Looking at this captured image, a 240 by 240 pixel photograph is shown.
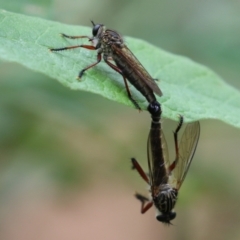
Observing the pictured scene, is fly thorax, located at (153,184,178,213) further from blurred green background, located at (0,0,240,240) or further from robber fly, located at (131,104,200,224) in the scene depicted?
blurred green background, located at (0,0,240,240)

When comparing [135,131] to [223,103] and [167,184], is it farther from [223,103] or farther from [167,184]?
[223,103]

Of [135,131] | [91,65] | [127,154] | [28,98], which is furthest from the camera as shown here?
[135,131]

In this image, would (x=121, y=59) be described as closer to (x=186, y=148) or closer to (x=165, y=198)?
(x=186, y=148)

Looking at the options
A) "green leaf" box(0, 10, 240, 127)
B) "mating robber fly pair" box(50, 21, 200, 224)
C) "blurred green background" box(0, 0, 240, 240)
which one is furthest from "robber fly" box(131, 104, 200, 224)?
"blurred green background" box(0, 0, 240, 240)

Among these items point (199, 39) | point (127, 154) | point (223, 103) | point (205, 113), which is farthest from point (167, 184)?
point (199, 39)

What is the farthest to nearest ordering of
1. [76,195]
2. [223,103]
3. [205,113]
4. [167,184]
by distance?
[76,195] → [167,184] → [223,103] → [205,113]

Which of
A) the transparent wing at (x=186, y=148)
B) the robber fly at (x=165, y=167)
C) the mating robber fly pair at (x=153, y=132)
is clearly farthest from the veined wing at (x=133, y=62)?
the transparent wing at (x=186, y=148)

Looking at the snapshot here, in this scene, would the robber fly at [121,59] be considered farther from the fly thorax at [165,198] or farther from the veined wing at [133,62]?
the fly thorax at [165,198]
